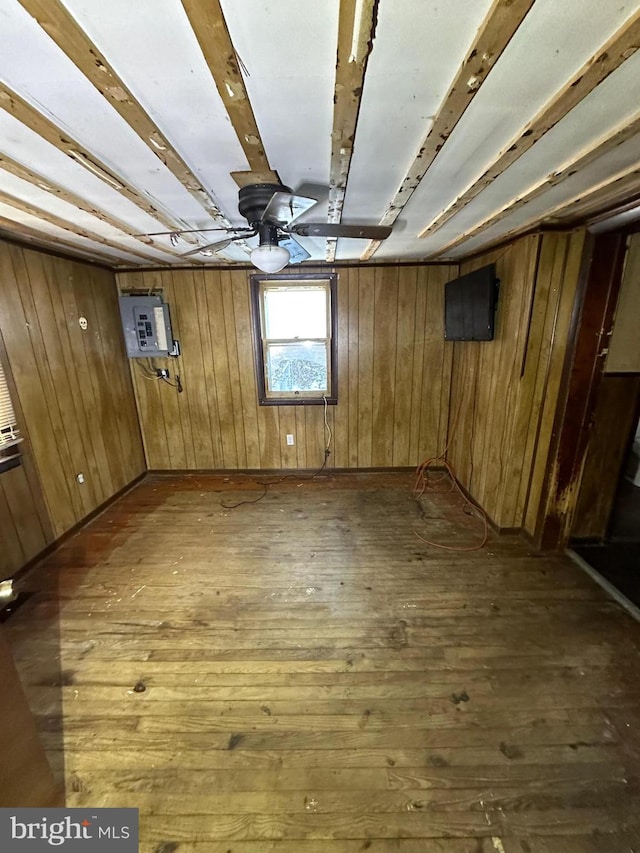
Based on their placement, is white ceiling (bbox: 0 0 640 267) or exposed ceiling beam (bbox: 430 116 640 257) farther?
exposed ceiling beam (bbox: 430 116 640 257)

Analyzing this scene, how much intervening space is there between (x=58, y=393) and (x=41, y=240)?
119 centimetres

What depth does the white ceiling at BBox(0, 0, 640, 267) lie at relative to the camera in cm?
82

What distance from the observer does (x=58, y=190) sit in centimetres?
177

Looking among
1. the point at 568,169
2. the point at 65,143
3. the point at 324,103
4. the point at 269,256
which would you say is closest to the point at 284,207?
the point at 269,256

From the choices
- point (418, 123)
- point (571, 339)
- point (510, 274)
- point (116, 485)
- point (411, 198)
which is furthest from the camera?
point (116, 485)

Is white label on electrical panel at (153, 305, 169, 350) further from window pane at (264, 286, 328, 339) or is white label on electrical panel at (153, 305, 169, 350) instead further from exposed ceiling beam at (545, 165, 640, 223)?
exposed ceiling beam at (545, 165, 640, 223)

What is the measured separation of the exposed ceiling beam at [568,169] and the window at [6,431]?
3.51m

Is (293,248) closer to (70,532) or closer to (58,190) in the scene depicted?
(58,190)

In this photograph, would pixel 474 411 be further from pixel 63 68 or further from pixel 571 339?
pixel 63 68

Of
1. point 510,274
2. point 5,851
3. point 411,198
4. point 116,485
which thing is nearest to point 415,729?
point 5,851

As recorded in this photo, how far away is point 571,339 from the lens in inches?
91.7

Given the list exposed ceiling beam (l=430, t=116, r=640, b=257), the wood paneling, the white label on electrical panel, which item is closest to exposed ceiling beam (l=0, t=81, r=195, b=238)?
the white label on electrical panel

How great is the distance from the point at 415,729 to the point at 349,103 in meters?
2.44

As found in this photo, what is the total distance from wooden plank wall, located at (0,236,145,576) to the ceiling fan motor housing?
202 cm
